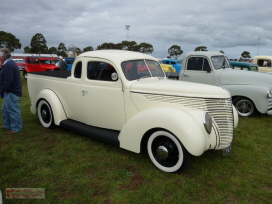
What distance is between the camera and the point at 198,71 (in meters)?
7.24

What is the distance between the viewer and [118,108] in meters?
4.00

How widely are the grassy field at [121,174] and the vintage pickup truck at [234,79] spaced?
1833 millimetres

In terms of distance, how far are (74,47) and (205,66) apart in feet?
179

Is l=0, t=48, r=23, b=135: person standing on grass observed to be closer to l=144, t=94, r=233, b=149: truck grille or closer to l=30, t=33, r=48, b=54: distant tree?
l=144, t=94, r=233, b=149: truck grille

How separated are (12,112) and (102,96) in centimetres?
226

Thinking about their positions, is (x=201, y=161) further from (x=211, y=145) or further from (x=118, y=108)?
(x=118, y=108)

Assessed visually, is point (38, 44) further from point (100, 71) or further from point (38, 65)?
point (100, 71)

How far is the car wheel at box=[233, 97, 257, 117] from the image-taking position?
21.1 feet

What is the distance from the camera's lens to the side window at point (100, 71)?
4113mm

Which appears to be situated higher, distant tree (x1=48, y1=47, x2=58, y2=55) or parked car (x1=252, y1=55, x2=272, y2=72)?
distant tree (x1=48, y1=47, x2=58, y2=55)

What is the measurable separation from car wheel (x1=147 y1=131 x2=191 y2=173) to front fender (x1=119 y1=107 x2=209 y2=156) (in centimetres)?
15

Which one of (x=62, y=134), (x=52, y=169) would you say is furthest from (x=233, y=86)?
(x=52, y=169)

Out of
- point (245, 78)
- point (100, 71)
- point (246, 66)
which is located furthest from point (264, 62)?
point (100, 71)

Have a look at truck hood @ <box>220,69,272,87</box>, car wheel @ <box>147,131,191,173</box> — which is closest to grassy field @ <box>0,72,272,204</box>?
car wheel @ <box>147,131,191,173</box>
